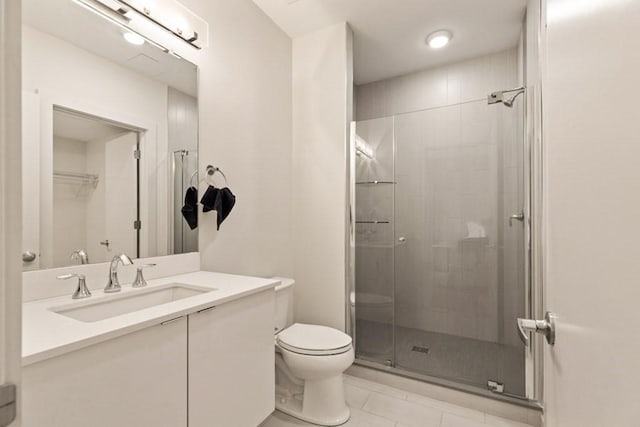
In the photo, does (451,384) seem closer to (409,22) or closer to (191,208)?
(191,208)

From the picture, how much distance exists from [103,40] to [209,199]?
0.83m

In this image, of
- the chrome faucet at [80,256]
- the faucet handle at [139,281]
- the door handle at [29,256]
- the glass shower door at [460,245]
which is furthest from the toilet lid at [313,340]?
the door handle at [29,256]

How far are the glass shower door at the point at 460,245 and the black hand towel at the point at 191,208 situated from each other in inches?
62.8

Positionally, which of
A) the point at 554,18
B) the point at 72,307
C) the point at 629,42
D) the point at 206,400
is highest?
the point at 554,18

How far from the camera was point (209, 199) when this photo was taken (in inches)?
65.2

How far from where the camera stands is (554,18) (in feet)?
2.16

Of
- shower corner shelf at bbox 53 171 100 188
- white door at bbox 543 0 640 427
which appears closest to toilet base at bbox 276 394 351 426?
white door at bbox 543 0 640 427

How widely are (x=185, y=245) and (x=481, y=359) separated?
2.17 metres

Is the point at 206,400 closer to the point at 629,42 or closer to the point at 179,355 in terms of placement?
the point at 179,355

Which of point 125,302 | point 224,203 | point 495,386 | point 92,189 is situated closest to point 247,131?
point 224,203

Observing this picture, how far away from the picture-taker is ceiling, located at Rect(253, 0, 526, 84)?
2.03m

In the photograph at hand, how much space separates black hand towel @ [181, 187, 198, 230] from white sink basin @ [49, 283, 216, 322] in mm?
372

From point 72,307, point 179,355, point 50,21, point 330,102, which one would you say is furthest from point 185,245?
point 330,102

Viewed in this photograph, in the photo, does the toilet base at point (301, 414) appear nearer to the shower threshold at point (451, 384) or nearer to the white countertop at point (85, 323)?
the shower threshold at point (451, 384)
